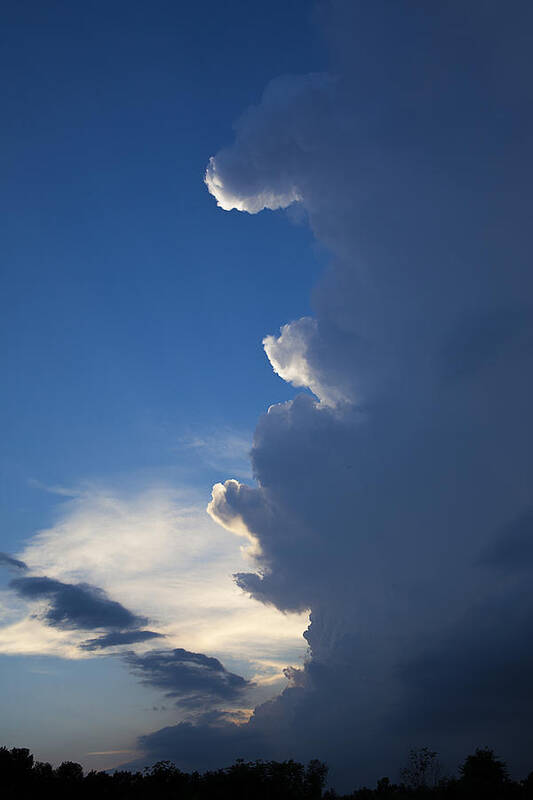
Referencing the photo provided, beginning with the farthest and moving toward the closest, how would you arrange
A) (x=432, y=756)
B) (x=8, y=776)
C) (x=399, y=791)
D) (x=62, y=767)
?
1. (x=432, y=756)
2. (x=399, y=791)
3. (x=62, y=767)
4. (x=8, y=776)

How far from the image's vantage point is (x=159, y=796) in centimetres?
10138

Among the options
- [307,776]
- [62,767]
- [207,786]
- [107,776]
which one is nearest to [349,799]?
[307,776]

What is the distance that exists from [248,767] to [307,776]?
84.6 ft

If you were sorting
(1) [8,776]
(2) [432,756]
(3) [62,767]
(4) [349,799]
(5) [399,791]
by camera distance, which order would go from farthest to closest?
(2) [432,756]
(5) [399,791]
(4) [349,799]
(3) [62,767]
(1) [8,776]

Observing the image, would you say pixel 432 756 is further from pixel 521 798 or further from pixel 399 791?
pixel 521 798

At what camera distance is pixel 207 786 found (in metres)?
110

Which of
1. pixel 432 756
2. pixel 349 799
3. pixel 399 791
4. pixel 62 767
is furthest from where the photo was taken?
pixel 432 756

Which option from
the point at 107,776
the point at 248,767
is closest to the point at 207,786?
the point at 248,767

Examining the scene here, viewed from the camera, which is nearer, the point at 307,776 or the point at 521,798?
the point at 521,798

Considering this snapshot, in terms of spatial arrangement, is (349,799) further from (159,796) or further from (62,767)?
(62,767)

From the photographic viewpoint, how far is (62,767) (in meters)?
106

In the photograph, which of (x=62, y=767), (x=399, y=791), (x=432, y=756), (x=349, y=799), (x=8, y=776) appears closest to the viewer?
(x=8, y=776)

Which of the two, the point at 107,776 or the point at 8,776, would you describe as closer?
the point at 8,776

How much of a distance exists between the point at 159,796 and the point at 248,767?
69.3ft
